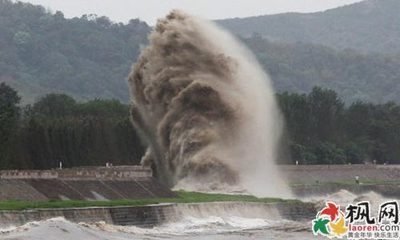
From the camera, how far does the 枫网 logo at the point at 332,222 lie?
28.4m

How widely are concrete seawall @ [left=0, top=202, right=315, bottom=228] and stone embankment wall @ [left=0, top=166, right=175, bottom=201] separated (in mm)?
3209

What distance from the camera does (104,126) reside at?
302 feet

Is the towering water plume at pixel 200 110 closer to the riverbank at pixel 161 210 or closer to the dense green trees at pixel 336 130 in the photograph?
the riverbank at pixel 161 210

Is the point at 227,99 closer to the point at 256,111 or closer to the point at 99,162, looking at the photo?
the point at 256,111

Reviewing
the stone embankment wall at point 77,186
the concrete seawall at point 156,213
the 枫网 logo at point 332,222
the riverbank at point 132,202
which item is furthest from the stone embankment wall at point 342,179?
the 枫网 logo at point 332,222

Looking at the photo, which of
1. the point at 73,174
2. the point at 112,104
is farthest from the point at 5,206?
the point at 112,104

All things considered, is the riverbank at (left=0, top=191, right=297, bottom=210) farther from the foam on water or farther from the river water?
the foam on water

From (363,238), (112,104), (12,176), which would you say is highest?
(112,104)

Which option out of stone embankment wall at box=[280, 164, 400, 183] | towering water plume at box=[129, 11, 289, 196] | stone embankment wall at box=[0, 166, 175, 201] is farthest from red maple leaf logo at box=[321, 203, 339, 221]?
stone embankment wall at box=[280, 164, 400, 183]

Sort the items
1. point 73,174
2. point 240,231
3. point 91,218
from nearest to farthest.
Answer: point 91,218 < point 240,231 < point 73,174

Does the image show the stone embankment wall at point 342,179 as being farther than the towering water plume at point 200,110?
Yes

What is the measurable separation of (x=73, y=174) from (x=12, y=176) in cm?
453

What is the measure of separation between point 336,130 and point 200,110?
63.1 metres

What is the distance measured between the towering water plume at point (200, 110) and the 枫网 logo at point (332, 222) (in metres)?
31.2
